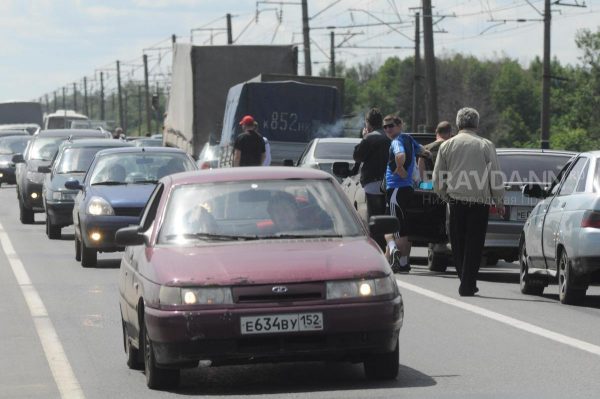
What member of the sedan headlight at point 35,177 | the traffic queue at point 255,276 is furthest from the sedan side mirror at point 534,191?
the sedan headlight at point 35,177

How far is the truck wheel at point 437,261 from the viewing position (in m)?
19.7

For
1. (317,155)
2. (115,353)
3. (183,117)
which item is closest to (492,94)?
(183,117)

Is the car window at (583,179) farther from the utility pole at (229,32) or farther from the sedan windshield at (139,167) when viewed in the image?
the utility pole at (229,32)

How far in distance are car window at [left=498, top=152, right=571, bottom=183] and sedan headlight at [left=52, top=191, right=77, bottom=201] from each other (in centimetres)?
932

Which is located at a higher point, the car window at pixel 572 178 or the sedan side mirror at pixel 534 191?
the car window at pixel 572 178

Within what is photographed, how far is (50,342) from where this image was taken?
12359mm

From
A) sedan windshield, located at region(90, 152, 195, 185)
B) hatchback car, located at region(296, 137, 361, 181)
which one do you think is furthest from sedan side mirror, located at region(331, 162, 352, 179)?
hatchback car, located at region(296, 137, 361, 181)

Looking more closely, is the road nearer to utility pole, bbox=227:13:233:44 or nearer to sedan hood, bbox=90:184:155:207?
sedan hood, bbox=90:184:155:207

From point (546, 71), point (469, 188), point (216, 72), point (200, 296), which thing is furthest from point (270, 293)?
point (546, 71)

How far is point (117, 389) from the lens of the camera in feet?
32.0

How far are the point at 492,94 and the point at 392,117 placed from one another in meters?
181

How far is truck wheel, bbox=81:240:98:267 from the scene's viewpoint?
20.6 meters

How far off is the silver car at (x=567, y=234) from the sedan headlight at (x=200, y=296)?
6199 millimetres

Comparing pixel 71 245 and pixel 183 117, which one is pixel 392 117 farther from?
pixel 183 117
